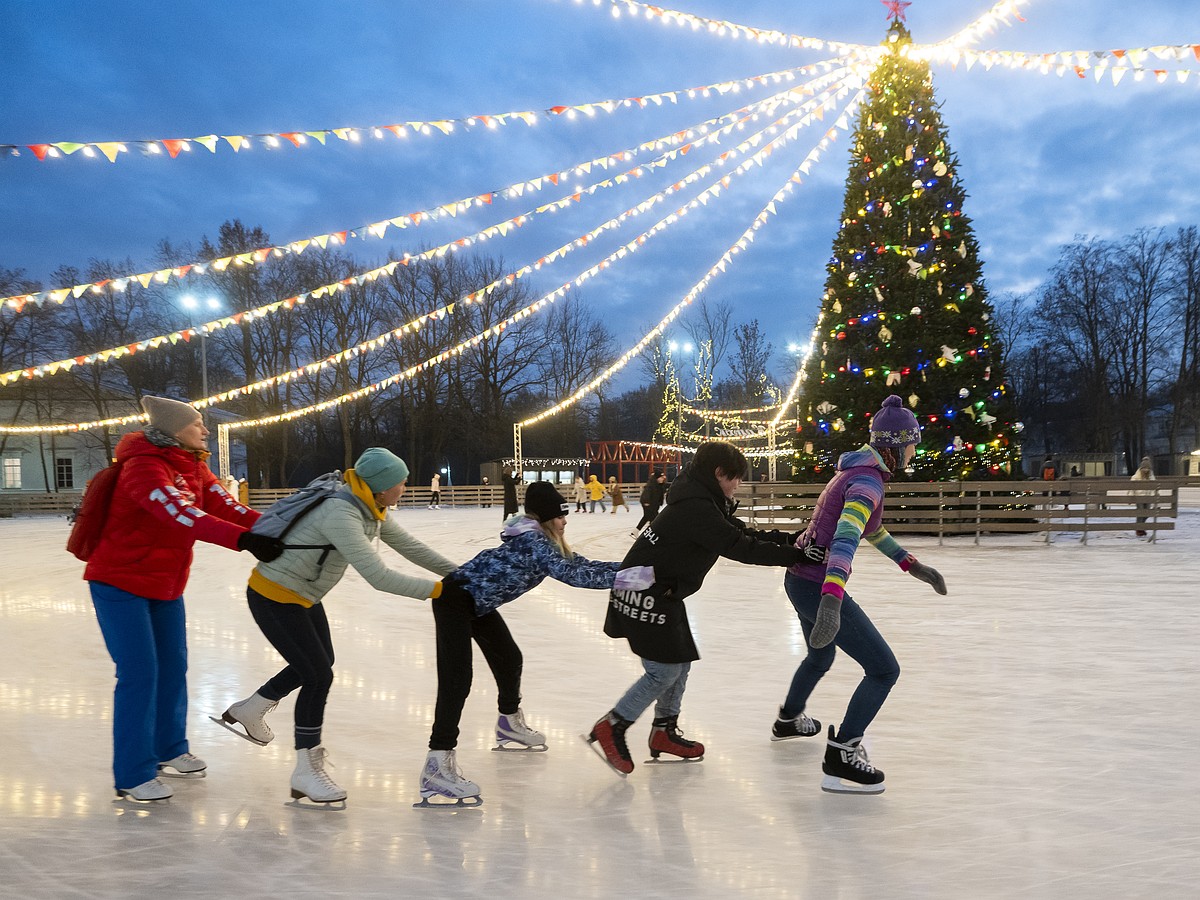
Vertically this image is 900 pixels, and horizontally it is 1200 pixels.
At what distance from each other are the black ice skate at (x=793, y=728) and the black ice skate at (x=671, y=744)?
48 cm

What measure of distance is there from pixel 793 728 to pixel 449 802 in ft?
5.68

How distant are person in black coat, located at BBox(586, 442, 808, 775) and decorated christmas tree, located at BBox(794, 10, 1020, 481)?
13.1 metres

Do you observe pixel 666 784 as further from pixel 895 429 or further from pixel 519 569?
pixel 895 429

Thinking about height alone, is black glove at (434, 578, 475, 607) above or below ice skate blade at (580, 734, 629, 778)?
above

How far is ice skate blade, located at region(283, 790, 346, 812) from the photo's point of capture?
3719 millimetres

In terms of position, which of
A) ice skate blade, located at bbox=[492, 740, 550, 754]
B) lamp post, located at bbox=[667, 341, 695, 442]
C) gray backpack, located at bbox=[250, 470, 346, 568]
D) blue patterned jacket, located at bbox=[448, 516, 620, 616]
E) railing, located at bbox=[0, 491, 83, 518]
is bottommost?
railing, located at bbox=[0, 491, 83, 518]

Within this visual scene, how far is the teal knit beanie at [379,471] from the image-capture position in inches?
147

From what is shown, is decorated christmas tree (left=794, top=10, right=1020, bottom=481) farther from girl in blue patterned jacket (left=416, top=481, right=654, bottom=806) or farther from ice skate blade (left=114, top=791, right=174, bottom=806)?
ice skate blade (left=114, top=791, right=174, bottom=806)

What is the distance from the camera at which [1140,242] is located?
4609cm

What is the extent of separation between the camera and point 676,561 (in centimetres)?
396

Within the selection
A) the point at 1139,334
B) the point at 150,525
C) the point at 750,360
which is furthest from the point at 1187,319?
the point at 150,525

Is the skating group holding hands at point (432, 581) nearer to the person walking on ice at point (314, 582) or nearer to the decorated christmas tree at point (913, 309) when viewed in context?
the person walking on ice at point (314, 582)

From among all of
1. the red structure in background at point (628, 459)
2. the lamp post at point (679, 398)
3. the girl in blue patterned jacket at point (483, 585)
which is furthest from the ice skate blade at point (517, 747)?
the red structure in background at point (628, 459)

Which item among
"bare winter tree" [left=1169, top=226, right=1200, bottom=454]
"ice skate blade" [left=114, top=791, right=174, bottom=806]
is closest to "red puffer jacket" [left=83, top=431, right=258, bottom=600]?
"ice skate blade" [left=114, top=791, right=174, bottom=806]
